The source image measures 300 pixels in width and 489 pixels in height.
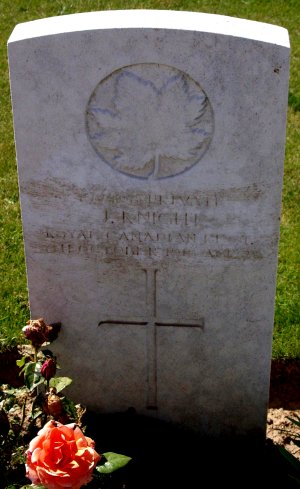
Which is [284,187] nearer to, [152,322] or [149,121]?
[152,322]

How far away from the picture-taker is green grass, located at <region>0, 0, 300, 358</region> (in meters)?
4.12

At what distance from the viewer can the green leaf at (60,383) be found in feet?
10.0

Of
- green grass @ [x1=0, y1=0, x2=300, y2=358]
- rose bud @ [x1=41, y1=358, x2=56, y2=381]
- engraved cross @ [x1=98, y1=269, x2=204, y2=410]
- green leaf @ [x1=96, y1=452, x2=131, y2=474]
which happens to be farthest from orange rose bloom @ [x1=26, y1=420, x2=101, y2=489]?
green grass @ [x1=0, y1=0, x2=300, y2=358]

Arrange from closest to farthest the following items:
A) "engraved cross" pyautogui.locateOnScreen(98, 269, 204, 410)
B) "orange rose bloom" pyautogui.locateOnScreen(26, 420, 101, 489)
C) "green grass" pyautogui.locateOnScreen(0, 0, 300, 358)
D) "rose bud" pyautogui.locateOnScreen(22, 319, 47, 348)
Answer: "orange rose bloom" pyautogui.locateOnScreen(26, 420, 101, 489), "rose bud" pyautogui.locateOnScreen(22, 319, 47, 348), "engraved cross" pyautogui.locateOnScreen(98, 269, 204, 410), "green grass" pyautogui.locateOnScreen(0, 0, 300, 358)

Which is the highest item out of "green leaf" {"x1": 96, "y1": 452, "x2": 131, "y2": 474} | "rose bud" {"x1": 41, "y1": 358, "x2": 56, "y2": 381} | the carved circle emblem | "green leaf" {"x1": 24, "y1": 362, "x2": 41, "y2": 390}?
the carved circle emblem

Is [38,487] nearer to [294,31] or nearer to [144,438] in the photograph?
[144,438]

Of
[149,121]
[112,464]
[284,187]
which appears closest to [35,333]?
[112,464]

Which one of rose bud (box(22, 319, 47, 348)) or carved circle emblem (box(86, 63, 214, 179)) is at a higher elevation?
carved circle emblem (box(86, 63, 214, 179))

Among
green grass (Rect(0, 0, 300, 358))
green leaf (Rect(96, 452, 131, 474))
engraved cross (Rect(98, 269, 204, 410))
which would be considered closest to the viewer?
green leaf (Rect(96, 452, 131, 474))

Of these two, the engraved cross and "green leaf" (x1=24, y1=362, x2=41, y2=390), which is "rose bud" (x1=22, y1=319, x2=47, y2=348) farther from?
the engraved cross

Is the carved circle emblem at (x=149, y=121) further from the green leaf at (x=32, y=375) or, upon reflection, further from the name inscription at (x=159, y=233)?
the green leaf at (x=32, y=375)

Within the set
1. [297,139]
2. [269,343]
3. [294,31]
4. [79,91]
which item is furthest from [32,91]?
[294,31]

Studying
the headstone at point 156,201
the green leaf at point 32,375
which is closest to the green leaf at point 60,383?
the green leaf at point 32,375

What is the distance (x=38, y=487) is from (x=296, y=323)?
1852 millimetres
